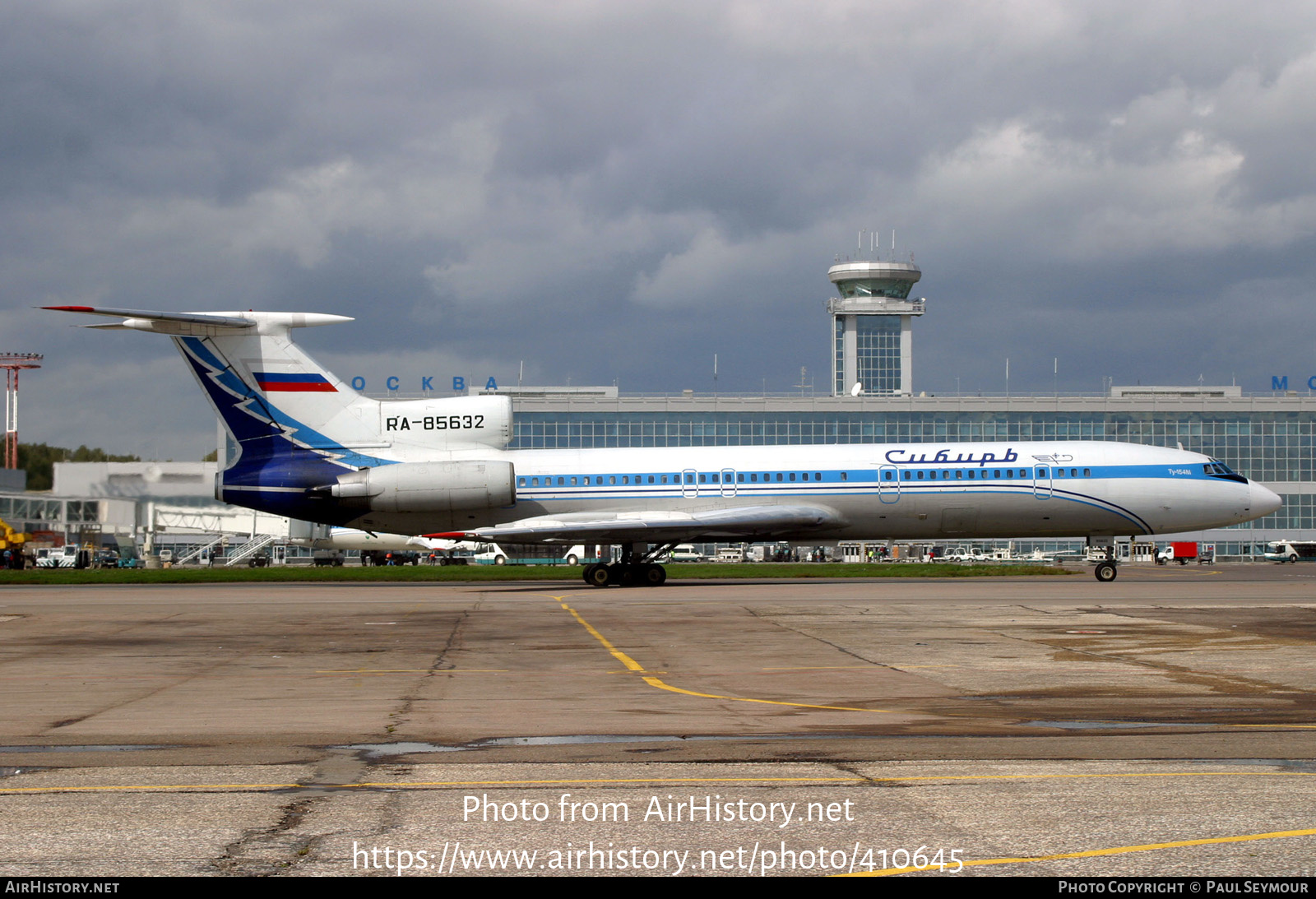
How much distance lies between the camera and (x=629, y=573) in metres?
36.3

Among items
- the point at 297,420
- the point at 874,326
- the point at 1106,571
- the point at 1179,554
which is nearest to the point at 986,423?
the point at 1179,554

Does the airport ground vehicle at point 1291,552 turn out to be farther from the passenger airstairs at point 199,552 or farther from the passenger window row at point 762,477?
the passenger airstairs at point 199,552

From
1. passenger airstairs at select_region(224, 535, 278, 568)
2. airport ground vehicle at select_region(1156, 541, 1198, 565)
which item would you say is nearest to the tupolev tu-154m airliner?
passenger airstairs at select_region(224, 535, 278, 568)

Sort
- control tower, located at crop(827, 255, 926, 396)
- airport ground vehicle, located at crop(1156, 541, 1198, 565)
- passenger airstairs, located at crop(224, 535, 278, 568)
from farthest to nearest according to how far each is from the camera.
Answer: control tower, located at crop(827, 255, 926, 396) → airport ground vehicle, located at crop(1156, 541, 1198, 565) → passenger airstairs, located at crop(224, 535, 278, 568)

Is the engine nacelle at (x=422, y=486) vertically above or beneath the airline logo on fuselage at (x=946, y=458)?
beneath

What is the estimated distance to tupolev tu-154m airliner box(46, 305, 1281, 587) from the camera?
34.2 m

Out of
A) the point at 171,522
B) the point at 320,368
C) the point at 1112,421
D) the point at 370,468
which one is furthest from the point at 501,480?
the point at 1112,421

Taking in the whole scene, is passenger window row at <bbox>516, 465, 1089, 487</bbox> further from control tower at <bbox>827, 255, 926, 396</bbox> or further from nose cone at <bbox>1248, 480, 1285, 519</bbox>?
control tower at <bbox>827, 255, 926, 396</bbox>

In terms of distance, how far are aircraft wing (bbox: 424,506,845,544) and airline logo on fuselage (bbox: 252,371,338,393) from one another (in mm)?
6163

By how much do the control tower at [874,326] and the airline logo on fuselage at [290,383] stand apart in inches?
4591

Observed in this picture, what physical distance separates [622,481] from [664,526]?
6.80 feet

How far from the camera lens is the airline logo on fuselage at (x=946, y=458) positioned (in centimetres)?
3591

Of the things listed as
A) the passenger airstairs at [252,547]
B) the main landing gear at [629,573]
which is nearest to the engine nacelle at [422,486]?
the main landing gear at [629,573]

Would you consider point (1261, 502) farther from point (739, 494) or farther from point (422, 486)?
point (422, 486)
